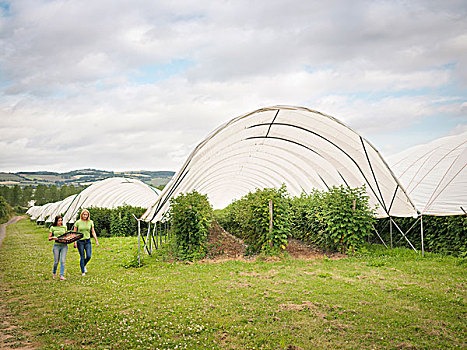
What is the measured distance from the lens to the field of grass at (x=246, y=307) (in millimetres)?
4512

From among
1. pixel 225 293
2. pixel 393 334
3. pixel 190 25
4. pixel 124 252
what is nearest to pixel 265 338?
pixel 393 334

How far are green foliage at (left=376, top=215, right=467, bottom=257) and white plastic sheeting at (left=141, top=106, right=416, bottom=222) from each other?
689 mm

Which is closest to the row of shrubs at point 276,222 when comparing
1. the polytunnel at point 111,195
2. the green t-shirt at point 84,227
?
the green t-shirt at point 84,227

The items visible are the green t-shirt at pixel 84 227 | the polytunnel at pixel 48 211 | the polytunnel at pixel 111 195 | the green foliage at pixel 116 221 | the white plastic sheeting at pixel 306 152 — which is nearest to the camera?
the green t-shirt at pixel 84 227

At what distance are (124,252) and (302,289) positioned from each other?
9251 millimetres

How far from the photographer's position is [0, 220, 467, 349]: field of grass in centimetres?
451

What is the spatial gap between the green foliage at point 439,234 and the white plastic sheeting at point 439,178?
36cm

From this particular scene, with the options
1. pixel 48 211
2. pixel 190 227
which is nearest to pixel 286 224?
pixel 190 227

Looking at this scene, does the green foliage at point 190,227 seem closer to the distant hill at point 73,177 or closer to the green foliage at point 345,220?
the green foliage at point 345,220

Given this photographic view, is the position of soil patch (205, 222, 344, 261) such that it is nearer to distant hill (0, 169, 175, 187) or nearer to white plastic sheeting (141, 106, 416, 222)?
white plastic sheeting (141, 106, 416, 222)

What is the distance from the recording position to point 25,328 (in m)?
5.11

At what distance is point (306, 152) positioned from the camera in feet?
47.1

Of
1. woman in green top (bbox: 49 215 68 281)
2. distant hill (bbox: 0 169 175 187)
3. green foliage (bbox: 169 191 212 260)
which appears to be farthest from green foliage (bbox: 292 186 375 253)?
distant hill (bbox: 0 169 175 187)

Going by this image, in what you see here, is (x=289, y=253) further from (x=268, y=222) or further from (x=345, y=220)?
(x=345, y=220)
